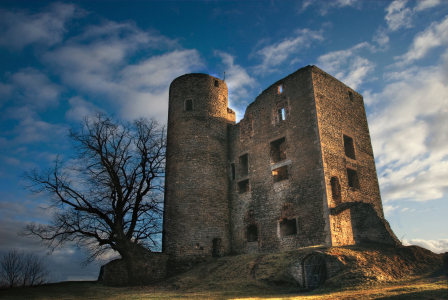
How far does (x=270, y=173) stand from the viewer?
17.4 meters

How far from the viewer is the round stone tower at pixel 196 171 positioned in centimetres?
1753

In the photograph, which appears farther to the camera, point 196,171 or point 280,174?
point 196,171

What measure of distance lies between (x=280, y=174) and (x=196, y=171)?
4731mm

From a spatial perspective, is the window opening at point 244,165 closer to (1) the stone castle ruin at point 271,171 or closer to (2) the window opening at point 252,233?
(1) the stone castle ruin at point 271,171

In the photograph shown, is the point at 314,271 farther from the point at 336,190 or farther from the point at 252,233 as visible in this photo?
the point at 252,233

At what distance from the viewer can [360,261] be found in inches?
426

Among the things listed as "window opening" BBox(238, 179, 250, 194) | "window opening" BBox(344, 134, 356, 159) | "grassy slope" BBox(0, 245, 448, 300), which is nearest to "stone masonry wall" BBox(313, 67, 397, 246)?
"window opening" BBox(344, 134, 356, 159)

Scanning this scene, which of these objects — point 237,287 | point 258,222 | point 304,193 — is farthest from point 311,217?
point 237,287

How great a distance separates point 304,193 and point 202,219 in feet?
19.0

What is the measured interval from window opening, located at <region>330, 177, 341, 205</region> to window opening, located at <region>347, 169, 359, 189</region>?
1.94m

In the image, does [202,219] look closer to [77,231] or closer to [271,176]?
[271,176]

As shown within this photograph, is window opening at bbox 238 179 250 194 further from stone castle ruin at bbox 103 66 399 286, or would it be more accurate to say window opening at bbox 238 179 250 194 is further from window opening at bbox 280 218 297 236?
window opening at bbox 280 218 297 236

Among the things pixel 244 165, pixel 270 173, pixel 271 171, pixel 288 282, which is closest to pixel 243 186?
pixel 244 165

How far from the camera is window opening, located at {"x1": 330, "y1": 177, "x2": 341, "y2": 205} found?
15.0m
